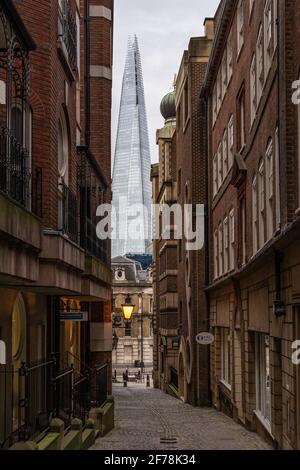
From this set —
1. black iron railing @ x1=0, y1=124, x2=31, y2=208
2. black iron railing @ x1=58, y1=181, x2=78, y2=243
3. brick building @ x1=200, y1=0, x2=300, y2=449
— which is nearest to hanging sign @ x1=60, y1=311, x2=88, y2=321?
black iron railing @ x1=58, y1=181, x2=78, y2=243

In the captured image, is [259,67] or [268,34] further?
[259,67]

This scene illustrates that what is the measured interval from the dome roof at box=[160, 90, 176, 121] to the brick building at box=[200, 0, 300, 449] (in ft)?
86.4

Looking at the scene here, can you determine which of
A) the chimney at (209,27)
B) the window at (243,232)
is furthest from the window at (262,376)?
the chimney at (209,27)

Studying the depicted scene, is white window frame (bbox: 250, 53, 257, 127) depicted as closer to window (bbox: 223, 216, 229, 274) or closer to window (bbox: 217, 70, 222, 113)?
window (bbox: 223, 216, 229, 274)

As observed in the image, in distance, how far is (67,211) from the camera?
17.2m

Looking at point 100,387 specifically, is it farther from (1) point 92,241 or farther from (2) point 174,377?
(2) point 174,377

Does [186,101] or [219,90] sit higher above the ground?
[186,101]

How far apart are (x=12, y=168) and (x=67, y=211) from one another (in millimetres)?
5468

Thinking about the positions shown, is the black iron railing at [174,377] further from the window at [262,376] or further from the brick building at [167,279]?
the window at [262,376]

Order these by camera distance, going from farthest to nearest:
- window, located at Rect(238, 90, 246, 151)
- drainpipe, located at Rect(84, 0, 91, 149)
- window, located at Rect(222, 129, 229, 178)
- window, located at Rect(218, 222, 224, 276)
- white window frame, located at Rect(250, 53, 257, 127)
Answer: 1. window, located at Rect(218, 222, 224, 276)
2. window, located at Rect(222, 129, 229, 178)
3. drainpipe, located at Rect(84, 0, 91, 149)
4. window, located at Rect(238, 90, 246, 151)
5. white window frame, located at Rect(250, 53, 257, 127)

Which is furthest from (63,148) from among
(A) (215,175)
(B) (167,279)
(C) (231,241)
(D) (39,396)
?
(B) (167,279)

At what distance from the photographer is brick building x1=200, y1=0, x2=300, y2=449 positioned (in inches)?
581
